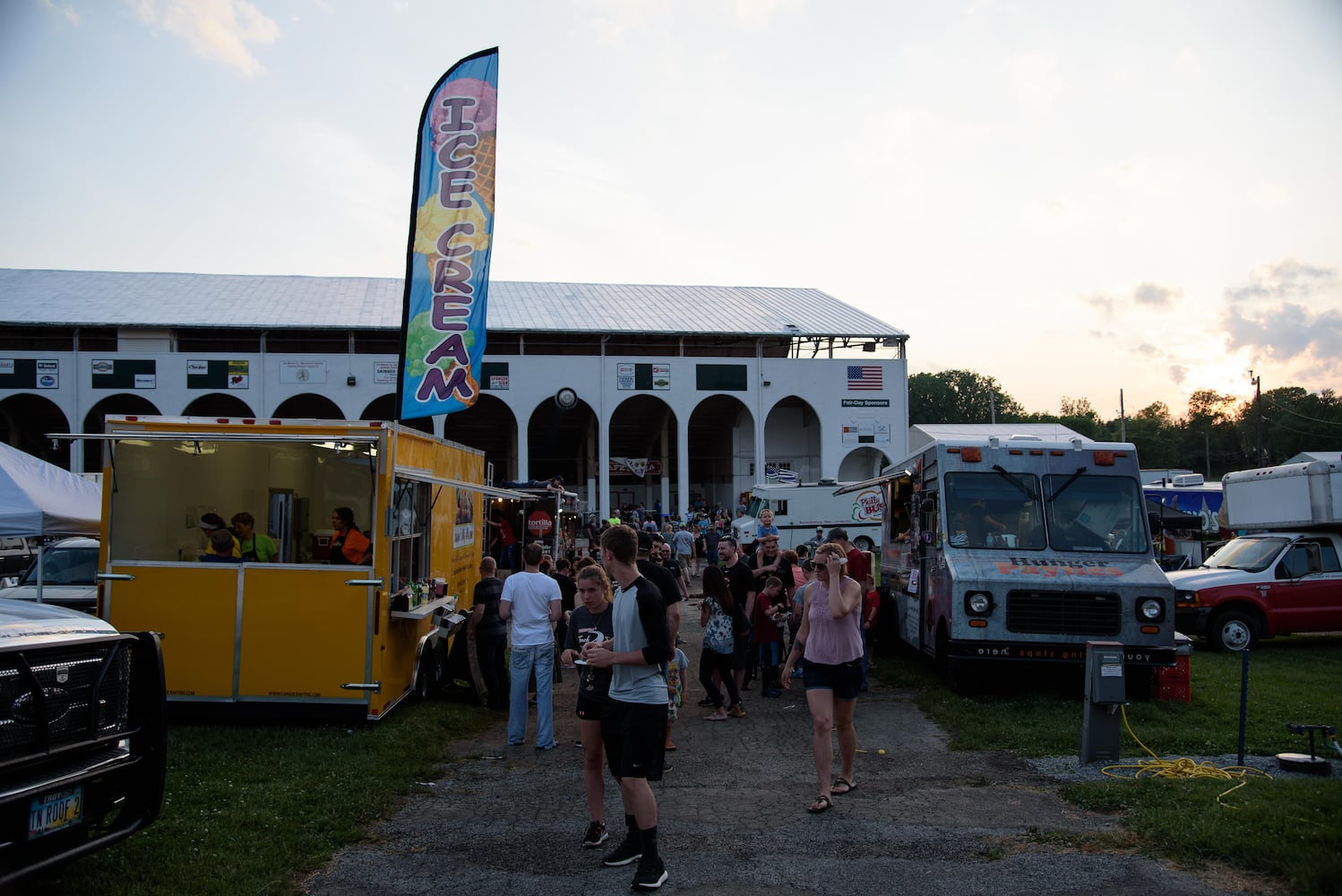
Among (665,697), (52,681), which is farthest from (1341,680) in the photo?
(52,681)

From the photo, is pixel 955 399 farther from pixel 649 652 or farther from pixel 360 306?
pixel 649 652

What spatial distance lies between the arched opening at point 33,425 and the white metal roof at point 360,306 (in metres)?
4.56

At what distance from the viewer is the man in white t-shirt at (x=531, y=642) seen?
880cm

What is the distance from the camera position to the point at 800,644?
23.2 ft

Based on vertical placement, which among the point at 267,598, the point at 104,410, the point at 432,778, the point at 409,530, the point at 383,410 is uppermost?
the point at 383,410

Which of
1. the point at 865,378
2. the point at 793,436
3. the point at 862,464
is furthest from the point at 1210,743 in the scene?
the point at 793,436

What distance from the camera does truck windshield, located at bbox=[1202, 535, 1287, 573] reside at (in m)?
14.8

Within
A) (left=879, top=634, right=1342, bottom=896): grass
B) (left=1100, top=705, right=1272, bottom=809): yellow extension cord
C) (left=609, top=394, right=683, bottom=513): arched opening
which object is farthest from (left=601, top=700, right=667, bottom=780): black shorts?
(left=609, top=394, right=683, bottom=513): arched opening

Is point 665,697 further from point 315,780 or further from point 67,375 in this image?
point 67,375

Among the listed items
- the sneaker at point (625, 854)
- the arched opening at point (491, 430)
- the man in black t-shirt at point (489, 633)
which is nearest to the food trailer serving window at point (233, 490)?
the man in black t-shirt at point (489, 633)

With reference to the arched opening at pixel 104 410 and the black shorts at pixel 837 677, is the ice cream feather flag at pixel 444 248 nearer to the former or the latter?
the black shorts at pixel 837 677

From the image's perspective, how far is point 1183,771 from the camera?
7.10 m

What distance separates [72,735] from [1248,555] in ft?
52.5

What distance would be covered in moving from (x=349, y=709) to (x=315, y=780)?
71.1 inches
